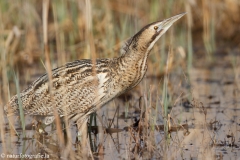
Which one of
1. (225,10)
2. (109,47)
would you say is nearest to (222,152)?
(109,47)

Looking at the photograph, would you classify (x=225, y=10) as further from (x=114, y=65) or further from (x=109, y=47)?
(x=114, y=65)

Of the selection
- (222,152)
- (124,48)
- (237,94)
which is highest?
(124,48)

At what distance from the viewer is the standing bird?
5375 millimetres

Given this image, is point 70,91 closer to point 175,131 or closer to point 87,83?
point 87,83

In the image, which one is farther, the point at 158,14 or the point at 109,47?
the point at 158,14

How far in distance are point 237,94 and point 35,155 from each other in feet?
9.32

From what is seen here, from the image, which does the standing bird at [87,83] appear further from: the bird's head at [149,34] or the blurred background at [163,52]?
the blurred background at [163,52]

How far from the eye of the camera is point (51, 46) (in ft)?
29.5

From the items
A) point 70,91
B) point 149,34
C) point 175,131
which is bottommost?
point 175,131

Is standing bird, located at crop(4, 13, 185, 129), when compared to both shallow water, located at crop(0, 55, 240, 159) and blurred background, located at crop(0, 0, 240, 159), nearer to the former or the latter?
shallow water, located at crop(0, 55, 240, 159)

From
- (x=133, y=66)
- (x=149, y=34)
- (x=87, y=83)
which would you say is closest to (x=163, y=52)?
(x=149, y=34)

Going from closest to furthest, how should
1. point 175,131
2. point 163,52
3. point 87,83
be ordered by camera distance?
point 87,83 → point 175,131 → point 163,52

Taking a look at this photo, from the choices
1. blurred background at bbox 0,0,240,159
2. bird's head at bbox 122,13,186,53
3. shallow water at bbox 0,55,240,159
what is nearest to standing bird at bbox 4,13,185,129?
bird's head at bbox 122,13,186,53

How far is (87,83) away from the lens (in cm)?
545
